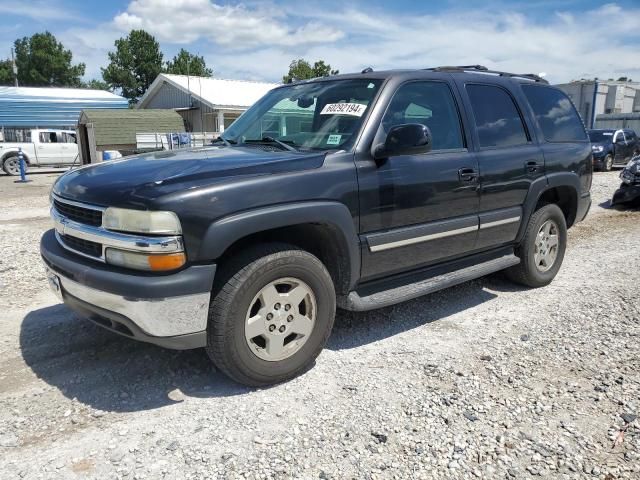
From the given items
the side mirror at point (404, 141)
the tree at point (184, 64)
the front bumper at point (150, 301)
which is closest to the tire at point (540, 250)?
the side mirror at point (404, 141)

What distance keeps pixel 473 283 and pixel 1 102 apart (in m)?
29.9

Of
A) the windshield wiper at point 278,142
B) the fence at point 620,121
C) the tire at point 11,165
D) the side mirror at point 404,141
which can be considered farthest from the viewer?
the fence at point 620,121

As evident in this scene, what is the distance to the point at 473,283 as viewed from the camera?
5375mm

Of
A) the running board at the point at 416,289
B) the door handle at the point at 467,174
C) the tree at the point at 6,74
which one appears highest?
the tree at the point at 6,74

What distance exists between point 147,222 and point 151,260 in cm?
20

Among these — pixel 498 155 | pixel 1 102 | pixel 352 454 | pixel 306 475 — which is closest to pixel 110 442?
pixel 306 475

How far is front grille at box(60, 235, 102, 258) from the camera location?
2.92 m

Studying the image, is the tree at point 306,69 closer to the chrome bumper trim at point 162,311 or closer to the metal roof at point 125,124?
the metal roof at point 125,124

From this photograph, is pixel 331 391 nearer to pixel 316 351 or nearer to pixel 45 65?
pixel 316 351

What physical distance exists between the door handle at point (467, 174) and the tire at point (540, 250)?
111cm

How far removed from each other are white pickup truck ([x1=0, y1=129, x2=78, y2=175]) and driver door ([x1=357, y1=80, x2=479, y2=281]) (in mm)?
20057

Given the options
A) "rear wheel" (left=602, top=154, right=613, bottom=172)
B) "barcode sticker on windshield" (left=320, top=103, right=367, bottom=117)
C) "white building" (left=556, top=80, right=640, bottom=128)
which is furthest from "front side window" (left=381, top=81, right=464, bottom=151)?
"white building" (left=556, top=80, right=640, bottom=128)

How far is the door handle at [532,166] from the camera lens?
4609mm

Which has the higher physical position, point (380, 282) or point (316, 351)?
point (380, 282)
